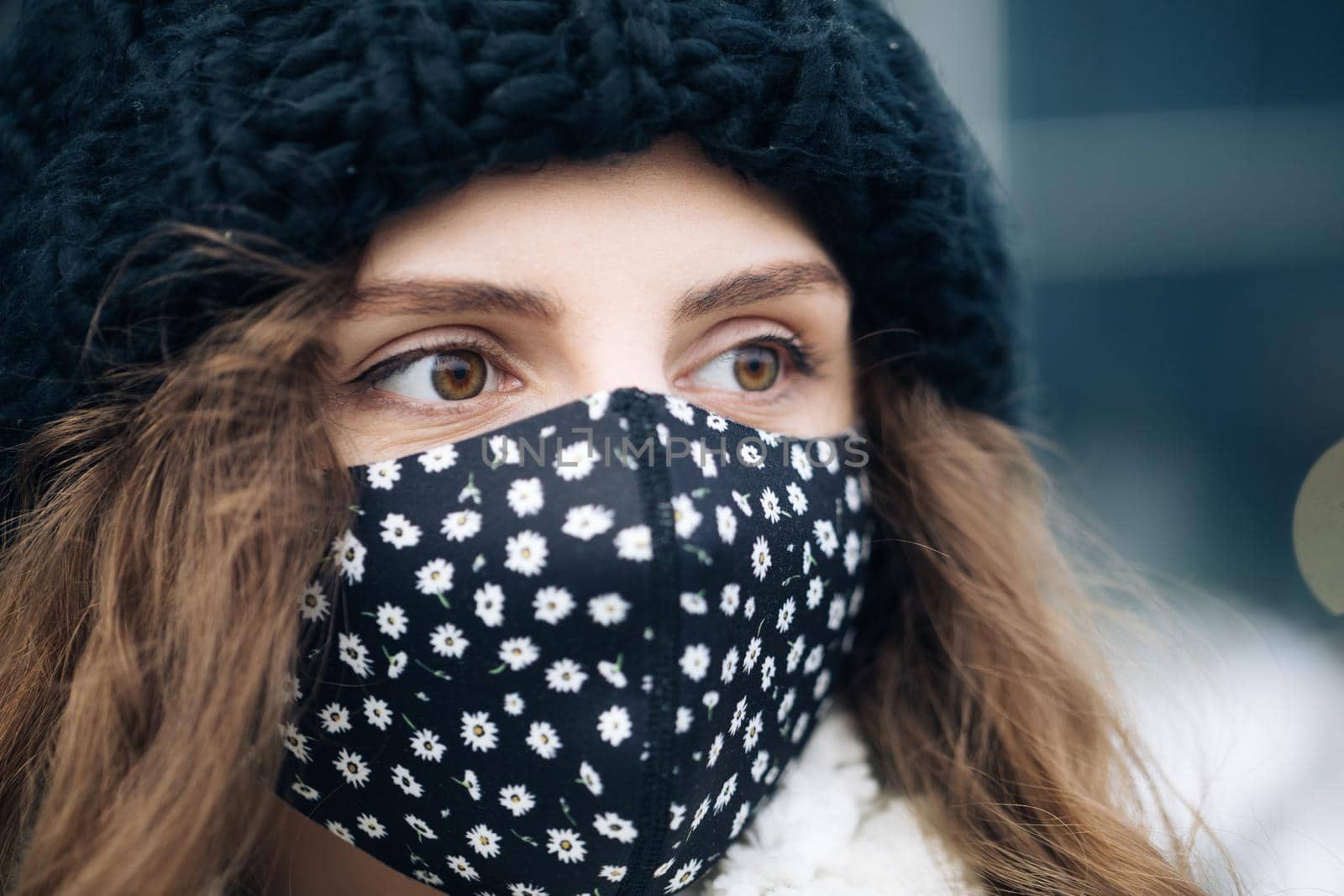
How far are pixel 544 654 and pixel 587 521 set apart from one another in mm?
139

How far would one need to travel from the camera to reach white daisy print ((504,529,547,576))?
960 millimetres

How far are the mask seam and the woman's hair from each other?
0.33 m

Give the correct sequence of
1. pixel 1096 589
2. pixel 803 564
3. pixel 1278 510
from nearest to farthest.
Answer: pixel 803 564 → pixel 1096 589 → pixel 1278 510

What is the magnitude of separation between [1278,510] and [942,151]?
9.43ft

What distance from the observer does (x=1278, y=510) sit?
3482mm

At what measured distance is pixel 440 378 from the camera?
1.10 meters

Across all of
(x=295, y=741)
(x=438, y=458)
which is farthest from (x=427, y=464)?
(x=295, y=741)

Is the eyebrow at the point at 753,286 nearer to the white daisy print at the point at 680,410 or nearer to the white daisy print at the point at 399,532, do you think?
the white daisy print at the point at 680,410

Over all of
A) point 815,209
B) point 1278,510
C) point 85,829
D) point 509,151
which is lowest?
point 1278,510

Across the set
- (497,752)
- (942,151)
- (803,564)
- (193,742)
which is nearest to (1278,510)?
(942,151)

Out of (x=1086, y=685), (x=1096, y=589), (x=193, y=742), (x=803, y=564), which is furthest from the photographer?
(x=1096, y=589)

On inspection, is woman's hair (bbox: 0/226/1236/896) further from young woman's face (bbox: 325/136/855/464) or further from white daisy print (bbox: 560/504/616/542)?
white daisy print (bbox: 560/504/616/542)

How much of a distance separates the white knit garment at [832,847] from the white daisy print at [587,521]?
495 mm

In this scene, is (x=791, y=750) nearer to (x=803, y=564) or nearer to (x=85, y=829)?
(x=803, y=564)
